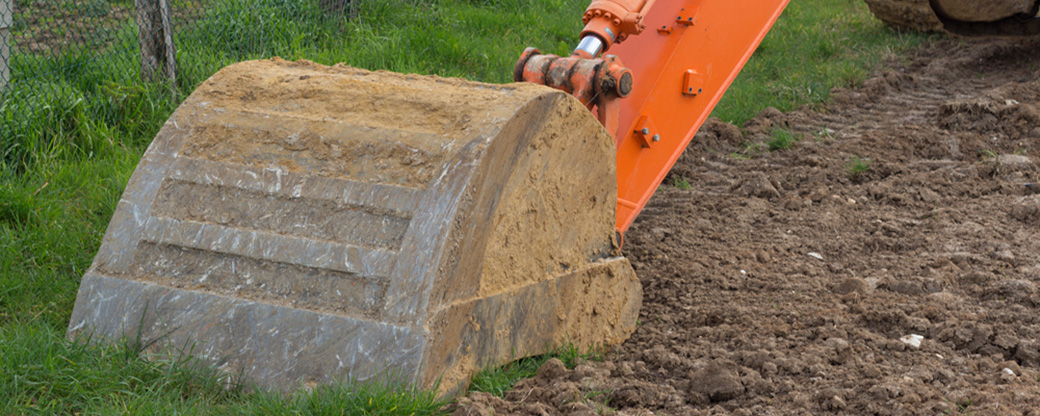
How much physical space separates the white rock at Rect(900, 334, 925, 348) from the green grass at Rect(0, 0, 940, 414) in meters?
1.32

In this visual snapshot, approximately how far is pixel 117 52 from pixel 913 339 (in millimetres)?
4377

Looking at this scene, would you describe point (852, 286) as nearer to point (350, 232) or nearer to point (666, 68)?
point (666, 68)

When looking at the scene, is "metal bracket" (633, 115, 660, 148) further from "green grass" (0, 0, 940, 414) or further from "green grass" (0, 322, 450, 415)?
"green grass" (0, 322, 450, 415)

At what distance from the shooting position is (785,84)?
23.4ft

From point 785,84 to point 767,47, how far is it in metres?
1.02

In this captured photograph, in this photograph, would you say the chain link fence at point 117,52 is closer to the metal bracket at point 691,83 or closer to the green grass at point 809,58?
the metal bracket at point 691,83

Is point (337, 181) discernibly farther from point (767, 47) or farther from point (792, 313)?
point (767, 47)

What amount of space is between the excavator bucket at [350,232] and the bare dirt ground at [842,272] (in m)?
0.30

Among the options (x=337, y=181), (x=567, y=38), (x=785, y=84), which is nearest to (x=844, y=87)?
(x=785, y=84)

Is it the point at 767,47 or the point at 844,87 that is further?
the point at 767,47

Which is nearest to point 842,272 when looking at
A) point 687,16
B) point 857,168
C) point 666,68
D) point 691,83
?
point 691,83

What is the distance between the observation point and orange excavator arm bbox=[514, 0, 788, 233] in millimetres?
3631

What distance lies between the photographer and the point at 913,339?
310cm

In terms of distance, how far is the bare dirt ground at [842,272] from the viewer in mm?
2719
